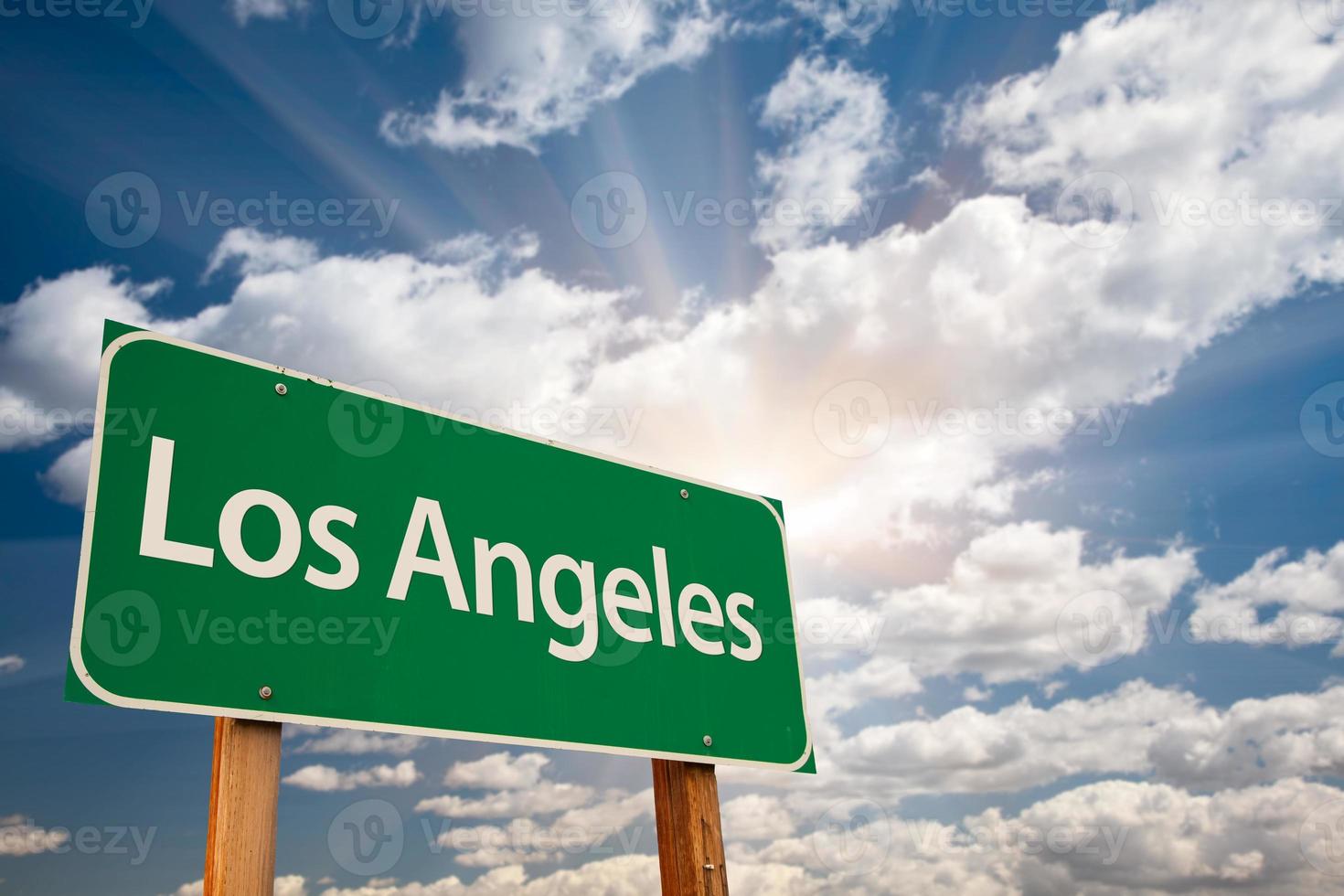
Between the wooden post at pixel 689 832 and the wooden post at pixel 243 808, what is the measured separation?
1393 mm

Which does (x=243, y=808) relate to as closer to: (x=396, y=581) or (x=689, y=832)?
(x=396, y=581)

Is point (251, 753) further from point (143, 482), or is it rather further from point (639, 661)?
point (639, 661)

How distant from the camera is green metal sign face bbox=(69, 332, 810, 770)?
2.31 metres

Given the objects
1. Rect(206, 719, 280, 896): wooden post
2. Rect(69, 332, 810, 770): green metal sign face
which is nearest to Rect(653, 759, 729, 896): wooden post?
Rect(69, 332, 810, 770): green metal sign face

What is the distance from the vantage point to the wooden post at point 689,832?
3271mm

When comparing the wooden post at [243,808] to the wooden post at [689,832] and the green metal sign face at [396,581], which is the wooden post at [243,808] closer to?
the green metal sign face at [396,581]

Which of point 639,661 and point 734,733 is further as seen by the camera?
point 734,733

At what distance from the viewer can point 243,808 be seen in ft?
7.44

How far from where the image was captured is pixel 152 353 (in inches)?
99.3

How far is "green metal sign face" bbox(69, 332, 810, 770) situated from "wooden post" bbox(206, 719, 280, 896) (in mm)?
68

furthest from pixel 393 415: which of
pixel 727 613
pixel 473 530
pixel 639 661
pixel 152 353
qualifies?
pixel 727 613

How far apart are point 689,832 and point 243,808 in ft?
5.00

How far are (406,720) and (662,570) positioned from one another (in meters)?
1.11

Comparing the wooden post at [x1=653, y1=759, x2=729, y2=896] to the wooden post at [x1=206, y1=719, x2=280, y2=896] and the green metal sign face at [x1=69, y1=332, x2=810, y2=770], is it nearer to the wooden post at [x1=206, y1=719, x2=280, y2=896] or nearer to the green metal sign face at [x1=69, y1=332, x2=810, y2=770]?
the green metal sign face at [x1=69, y1=332, x2=810, y2=770]
